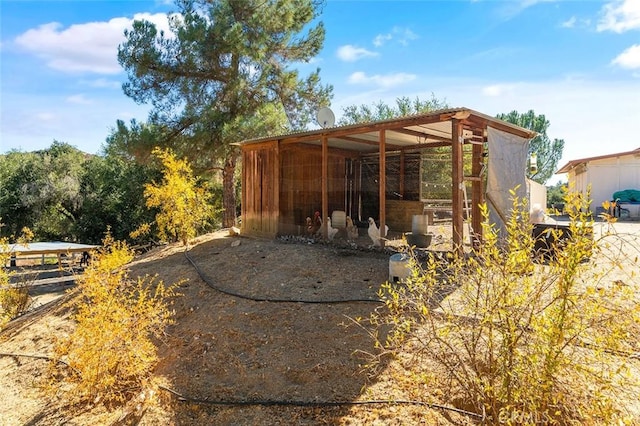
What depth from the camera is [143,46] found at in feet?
40.7

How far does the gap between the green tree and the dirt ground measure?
6.32m

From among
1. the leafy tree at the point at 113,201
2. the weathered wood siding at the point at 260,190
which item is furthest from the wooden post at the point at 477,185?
the leafy tree at the point at 113,201

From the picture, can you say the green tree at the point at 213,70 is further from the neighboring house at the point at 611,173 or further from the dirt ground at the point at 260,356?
the neighboring house at the point at 611,173

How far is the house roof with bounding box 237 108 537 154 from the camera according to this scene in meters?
6.35

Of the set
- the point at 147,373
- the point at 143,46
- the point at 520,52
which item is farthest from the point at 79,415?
the point at 143,46

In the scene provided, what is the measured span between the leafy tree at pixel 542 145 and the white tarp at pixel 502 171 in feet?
75.0

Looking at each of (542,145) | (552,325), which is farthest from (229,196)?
(542,145)

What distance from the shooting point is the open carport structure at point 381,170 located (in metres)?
6.79

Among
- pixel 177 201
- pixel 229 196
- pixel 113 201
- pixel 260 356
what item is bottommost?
pixel 260 356

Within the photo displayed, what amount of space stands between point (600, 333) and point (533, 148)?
2955 centimetres

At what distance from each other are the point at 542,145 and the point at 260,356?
99.1ft

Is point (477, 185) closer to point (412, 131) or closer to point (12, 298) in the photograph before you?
point (412, 131)

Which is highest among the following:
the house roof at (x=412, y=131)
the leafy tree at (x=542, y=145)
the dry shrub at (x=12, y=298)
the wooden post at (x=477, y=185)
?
the leafy tree at (x=542, y=145)

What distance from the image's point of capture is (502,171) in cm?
698
